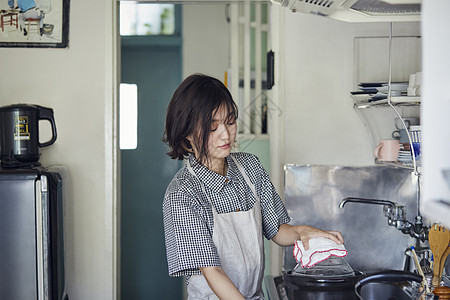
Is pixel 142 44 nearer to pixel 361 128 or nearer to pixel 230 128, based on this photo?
pixel 361 128

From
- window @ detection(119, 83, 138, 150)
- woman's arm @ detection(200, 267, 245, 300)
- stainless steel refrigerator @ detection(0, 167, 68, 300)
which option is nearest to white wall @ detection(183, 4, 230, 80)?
window @ detection(119, 83, 138, 150)

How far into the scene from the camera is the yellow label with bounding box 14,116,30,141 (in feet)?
7.48

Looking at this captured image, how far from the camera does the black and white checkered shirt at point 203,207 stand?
1.53 meters

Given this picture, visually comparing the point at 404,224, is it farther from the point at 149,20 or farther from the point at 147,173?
the point at 149,20

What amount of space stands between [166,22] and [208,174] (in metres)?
2.89

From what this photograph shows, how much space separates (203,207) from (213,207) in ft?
0.19

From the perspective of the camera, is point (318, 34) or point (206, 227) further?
point (318, 34)

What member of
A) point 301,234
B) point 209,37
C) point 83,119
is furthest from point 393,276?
point 209,37

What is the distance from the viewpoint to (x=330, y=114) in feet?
8.13

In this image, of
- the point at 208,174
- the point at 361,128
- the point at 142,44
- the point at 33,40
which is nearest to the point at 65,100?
the point at 33,40

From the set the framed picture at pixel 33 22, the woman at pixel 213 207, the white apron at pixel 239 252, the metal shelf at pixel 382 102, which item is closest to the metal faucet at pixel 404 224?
the metal shelf at pixel 382 102

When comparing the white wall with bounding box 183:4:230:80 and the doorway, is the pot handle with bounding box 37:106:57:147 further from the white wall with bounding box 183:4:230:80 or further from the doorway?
the doorway

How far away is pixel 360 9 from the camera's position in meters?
1.55

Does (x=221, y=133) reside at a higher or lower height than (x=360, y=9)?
lower
